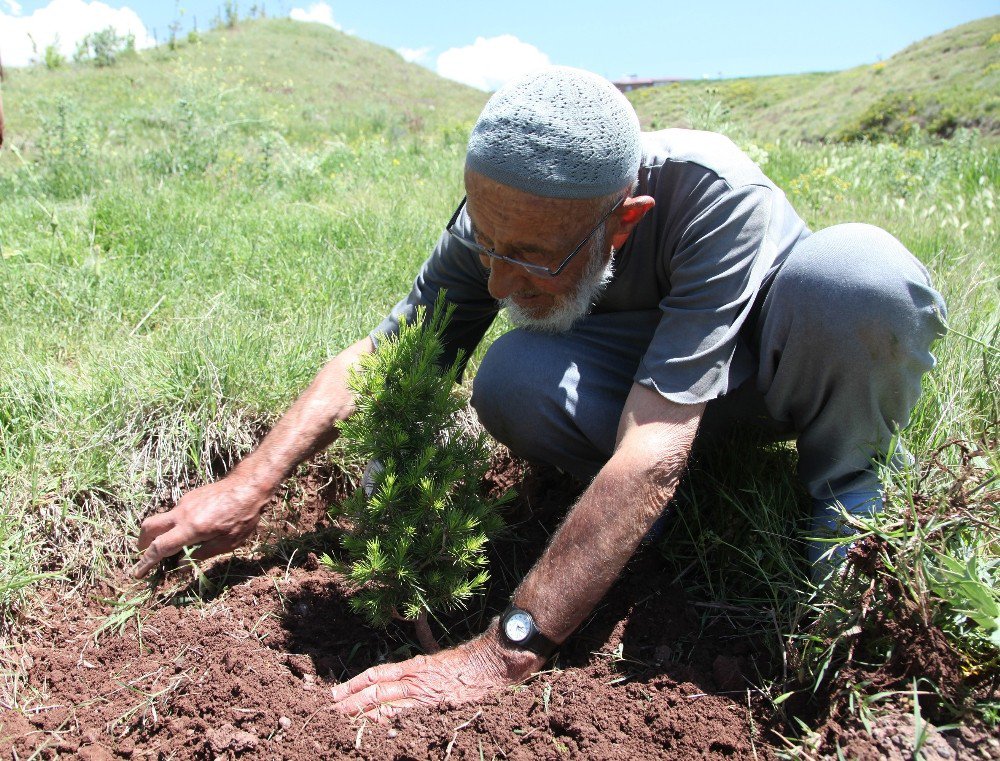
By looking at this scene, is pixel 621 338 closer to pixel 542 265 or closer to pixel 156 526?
pixel 542 265

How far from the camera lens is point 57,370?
293cm

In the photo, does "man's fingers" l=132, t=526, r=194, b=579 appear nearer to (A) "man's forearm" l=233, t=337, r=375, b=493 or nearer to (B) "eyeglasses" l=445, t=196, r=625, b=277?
(A) "man's forearm" l=233, t=337, r=375, b=493

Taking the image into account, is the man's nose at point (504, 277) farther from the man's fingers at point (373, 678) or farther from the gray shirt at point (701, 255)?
the man's fingers at point (373, 678)

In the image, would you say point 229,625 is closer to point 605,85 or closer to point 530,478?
point 530,478

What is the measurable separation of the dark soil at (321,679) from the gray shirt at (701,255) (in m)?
0.76

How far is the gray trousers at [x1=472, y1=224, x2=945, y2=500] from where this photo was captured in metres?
2.09

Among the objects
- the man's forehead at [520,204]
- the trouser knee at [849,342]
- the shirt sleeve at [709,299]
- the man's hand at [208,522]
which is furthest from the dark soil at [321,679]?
the man's forehead at [520,204]

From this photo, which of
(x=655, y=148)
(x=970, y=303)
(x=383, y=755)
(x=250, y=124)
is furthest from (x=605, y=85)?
(x=250, y=124)

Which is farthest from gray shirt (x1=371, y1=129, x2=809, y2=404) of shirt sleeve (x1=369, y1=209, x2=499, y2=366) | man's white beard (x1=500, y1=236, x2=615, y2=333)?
shirt sleeve (x1=369, y1=209, x2=499, y2=366)

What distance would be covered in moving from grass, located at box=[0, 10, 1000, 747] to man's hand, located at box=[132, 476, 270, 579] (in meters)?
0.37

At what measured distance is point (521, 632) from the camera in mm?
1953

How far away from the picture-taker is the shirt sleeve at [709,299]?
197 centimetres

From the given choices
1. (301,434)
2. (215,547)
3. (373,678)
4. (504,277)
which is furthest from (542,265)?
(215,547)

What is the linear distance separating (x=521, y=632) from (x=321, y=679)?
2.09 feet
